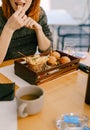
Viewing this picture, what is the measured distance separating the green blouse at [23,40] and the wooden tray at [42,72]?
0.43m

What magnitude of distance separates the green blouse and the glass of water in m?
0.80

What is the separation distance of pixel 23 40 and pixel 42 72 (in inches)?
24.5

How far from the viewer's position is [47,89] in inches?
36.1

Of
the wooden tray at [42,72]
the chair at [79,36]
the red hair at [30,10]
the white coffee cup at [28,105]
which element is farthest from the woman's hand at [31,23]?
the chair at [79,36]

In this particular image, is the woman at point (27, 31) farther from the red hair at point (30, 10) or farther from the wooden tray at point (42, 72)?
the wooden tray at point (42, 72)

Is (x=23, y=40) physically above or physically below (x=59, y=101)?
above

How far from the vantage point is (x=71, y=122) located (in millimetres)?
695

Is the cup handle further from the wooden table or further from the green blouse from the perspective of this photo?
the green blouse

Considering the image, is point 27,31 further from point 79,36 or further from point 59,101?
point 79,36

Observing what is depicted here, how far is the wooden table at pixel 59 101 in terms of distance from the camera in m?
0.71

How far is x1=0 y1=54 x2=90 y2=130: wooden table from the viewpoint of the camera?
2.31 feet

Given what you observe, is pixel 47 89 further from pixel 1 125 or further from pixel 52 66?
pixel 1 125

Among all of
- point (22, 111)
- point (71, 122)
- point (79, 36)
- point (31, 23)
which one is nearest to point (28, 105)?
point (22, 111)

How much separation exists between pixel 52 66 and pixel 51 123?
0.35 meters
